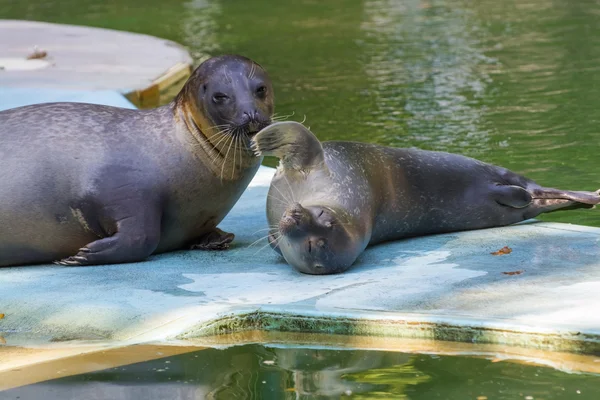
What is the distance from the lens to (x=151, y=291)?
530 cm

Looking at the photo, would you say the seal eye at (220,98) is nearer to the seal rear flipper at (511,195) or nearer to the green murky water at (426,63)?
the seal rear flipper at (511,195)

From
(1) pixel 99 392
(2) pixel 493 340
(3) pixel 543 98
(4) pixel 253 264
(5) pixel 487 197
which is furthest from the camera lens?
(3) pixel 543 98

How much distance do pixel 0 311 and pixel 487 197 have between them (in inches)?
104

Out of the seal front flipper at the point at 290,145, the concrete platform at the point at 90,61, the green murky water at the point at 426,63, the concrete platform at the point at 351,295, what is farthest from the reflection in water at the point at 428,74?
the concrete platform at the point at 351,295

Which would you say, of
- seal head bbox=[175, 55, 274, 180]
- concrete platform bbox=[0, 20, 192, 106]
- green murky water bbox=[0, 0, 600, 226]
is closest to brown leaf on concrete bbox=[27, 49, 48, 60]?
concrete platform bbox=[0, 20, 192, 106]

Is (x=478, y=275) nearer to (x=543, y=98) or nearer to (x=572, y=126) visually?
(x=572, y=126)

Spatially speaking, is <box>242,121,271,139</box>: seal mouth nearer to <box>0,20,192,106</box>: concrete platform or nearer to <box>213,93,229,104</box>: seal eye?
<box>213,93,229,104</box>: seal eye

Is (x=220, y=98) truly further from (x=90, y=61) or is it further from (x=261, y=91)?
(x=90, y=61)

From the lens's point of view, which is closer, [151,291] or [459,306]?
[459,306]

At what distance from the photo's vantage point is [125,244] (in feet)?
19.0

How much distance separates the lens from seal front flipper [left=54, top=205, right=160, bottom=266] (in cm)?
579

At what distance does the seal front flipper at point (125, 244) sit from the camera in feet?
19.0

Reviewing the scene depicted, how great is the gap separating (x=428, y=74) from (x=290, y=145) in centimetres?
643

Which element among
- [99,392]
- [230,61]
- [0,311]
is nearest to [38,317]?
[0,311]
